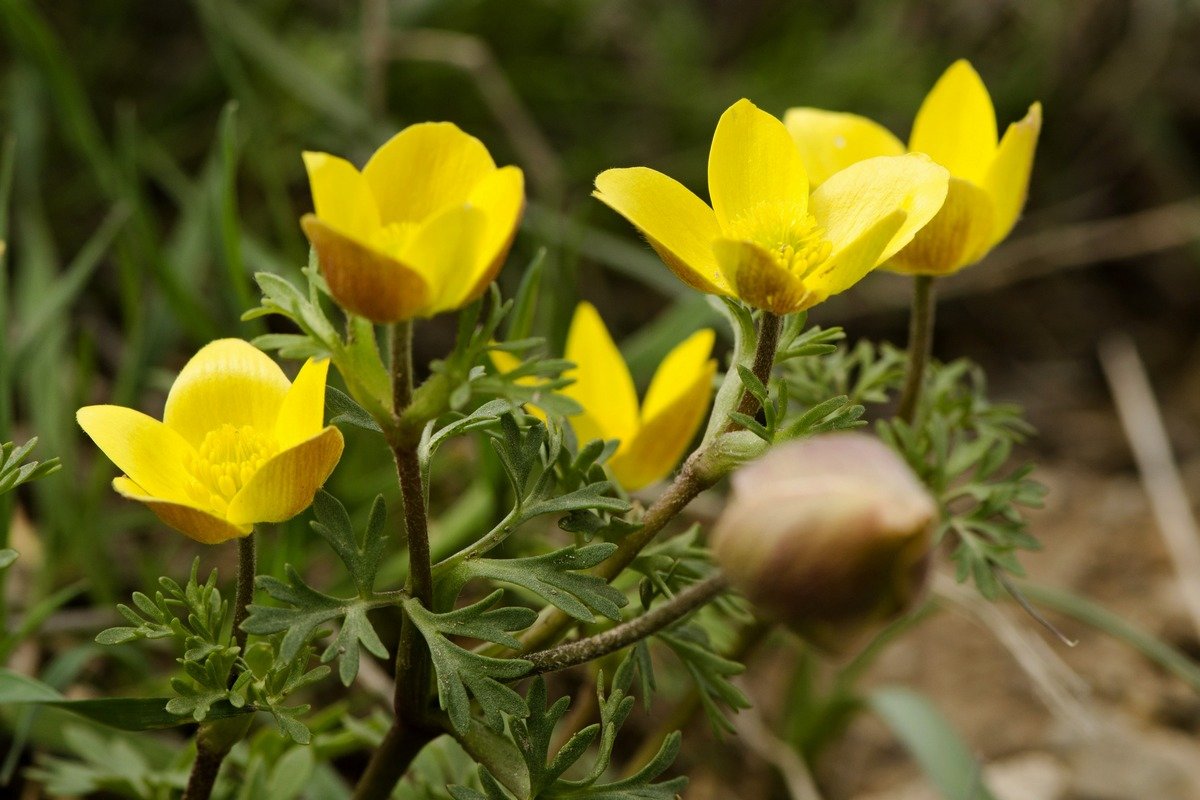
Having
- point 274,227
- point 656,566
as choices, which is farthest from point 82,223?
point 656,566

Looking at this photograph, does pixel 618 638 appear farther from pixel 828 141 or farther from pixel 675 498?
pixel 828 141

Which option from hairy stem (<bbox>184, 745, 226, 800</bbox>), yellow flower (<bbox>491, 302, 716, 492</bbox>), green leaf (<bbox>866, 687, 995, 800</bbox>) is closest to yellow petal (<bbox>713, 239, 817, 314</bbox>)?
yellow flower (<bbox>491, 302, 716, 492</bbox>)

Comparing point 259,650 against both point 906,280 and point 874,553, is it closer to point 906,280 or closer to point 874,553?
point 874,553

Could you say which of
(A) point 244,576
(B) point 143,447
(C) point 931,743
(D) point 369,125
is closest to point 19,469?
(B) point 143,447

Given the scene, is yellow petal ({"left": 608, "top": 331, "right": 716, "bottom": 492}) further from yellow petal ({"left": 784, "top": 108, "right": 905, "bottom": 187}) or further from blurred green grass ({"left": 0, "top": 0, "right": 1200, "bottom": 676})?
blurred green grass ({"left": 0, "top": 0, "right": 1200, "bottom": 676})

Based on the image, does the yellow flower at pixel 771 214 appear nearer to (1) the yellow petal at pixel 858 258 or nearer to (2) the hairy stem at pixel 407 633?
(1) the yellow petal at pixel 858 258

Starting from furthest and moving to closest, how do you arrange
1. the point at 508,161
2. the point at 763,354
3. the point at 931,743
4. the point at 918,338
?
the point at 508,161, the point at 931,743, the point at 918,338, the point at 763,354
